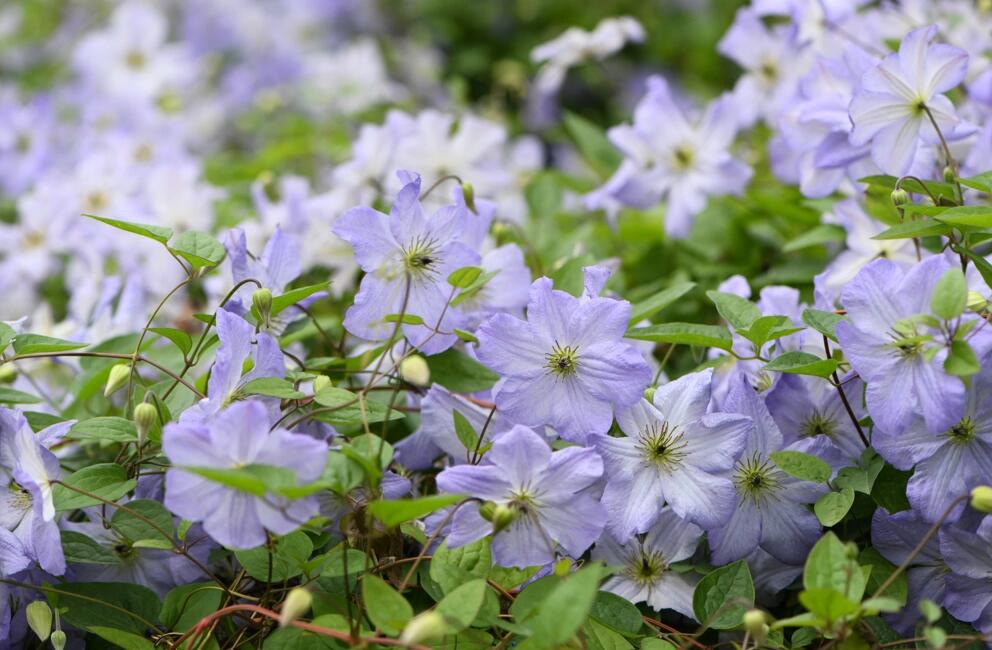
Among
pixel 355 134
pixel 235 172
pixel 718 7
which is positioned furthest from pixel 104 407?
pixel 718 7

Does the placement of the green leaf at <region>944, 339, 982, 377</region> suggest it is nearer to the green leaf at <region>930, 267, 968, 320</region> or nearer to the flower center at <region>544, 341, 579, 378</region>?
the green leaf at <region>930, 267, 968, 320</region>

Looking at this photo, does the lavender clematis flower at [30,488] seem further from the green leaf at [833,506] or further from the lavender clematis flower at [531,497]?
the green leaf at [833,506]

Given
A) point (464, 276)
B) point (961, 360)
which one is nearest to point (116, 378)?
point (464, 276)

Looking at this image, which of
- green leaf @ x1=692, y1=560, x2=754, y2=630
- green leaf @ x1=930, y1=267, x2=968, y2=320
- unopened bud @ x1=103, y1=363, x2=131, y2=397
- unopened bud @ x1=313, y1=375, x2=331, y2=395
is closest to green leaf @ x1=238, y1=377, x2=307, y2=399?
unopened bud @ x1=313, y1=375, x2=331, y2=395

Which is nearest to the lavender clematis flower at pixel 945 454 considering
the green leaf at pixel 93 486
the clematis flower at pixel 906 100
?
the clematis flower at pixel 906 100

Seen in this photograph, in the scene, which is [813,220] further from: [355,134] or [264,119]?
[264,119]

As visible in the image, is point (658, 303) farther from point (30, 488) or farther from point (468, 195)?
point (30, 488)
